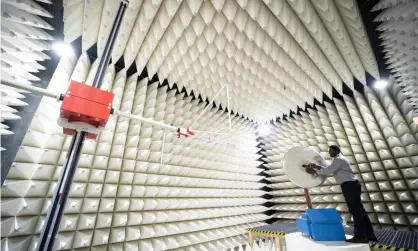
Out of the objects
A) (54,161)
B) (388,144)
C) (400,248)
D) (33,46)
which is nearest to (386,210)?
(388,144)

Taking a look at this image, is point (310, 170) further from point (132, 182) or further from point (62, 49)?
point (62, 49)

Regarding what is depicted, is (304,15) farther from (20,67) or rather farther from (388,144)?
(20,67)

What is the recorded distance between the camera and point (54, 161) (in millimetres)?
3260

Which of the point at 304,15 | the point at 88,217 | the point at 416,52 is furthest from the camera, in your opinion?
the point at 88,217

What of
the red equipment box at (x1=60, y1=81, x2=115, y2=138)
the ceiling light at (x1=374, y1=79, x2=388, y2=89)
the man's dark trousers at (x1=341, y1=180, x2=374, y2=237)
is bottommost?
the man's dark trousers at (x1=341, y1=180, x2=374, y2=237)

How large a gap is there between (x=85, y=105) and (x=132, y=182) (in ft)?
9.04

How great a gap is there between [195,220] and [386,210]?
4.86 metres

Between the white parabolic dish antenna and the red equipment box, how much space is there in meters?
2.21

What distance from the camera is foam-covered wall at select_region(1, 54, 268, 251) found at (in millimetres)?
3041

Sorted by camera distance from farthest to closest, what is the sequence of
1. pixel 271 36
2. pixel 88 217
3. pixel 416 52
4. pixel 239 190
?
1. pixel 239 190
2. pixel 271 36
3. pixel 88 217
4. pixel 416 52

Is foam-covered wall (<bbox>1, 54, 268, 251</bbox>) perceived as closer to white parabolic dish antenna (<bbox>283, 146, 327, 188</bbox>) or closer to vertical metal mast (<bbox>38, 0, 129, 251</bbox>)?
white parabolic dish antenna (<bbox>283, 146, 327, 188</bbox>)

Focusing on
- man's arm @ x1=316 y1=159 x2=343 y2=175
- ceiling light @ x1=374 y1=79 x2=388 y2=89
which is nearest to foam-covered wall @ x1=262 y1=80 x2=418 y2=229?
ceiling light @ x1=374 y1=79 x2=388 y2=89

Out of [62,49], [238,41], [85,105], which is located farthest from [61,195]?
[238,41]

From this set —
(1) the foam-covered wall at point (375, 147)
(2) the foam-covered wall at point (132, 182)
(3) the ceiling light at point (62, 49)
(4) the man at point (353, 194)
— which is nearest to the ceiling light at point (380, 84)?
(1) the foam-covered wall at point (375, 147)
